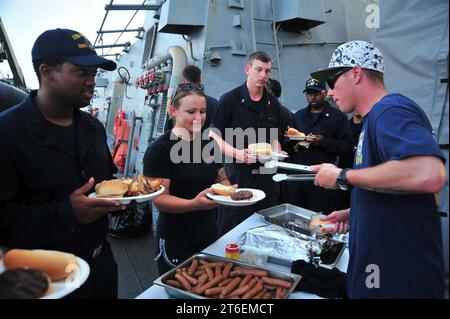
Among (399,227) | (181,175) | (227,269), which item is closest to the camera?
(399,227)

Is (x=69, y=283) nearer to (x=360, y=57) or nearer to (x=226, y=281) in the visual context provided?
(x=226, y=281)

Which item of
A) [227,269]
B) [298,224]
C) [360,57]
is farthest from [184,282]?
[360,57]

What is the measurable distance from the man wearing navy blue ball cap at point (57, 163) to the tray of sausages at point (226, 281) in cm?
54

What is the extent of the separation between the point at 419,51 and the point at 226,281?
155 inches

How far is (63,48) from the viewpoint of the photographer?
1818 millimetres

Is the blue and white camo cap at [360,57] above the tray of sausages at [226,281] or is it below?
above

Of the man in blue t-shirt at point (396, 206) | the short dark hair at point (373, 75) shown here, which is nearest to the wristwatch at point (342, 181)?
the man in blue t-shirt at point (396, 206)

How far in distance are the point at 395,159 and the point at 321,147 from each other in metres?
3.21

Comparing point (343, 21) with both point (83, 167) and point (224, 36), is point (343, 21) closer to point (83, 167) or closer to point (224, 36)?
point (224, 36)

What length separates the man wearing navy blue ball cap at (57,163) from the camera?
5.34 feet

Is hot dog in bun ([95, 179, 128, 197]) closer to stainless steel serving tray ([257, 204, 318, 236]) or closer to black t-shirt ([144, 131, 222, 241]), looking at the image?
black t-shirt ([144, 131, 222, 241])

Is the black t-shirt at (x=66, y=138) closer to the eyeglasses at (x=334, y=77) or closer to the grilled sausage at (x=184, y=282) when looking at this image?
the grilled sausage at (x=184, y=282)
